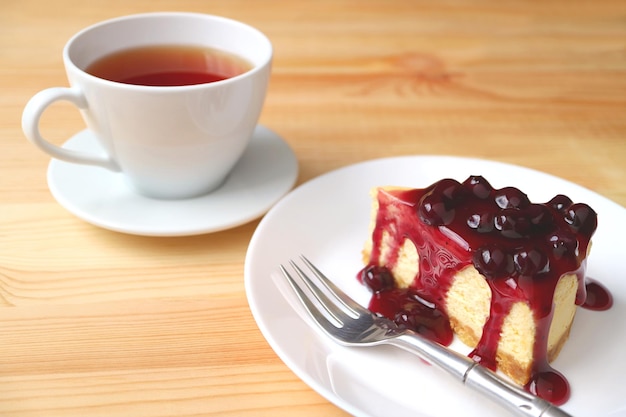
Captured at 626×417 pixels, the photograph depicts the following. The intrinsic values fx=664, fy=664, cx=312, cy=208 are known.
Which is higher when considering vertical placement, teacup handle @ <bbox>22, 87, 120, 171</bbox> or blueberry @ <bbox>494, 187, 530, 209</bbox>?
blueberry @ <bbox>494, 187, 530, 209</bbox>

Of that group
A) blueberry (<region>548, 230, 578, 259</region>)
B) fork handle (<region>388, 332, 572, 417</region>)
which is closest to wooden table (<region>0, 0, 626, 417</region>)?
fork handle (<region>388, 332, 572, 417</region>)

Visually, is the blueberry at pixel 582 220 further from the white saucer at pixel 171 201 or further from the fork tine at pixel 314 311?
the white saucer at pixel 171 201


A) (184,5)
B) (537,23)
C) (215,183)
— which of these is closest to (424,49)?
(537,23)

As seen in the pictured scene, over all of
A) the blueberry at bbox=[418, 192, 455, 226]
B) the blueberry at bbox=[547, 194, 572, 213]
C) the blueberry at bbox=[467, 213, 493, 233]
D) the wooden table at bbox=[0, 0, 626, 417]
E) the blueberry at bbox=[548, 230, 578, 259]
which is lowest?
the wooden table at bbox=[0, 0, 626, 417]

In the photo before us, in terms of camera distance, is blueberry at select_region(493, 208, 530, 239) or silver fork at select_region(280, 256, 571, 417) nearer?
silver fork at select_region(280, 256, 571, 417)

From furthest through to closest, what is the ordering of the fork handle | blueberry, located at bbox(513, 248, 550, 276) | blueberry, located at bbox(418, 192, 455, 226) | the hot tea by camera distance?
the hot tea
blueberry, located at bbox(418, 192, 455, 226)
blueberry, located at bbox(513, 248, 550, 276)
the fork handle

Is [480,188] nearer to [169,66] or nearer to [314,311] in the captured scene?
[314,311]

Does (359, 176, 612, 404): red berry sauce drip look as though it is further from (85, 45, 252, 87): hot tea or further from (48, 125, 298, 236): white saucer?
(85, 45, 252, 87): hot tea

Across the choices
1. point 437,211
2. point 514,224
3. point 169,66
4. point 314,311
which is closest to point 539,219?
point 514,224

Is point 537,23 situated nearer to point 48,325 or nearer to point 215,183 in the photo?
point 215,183
